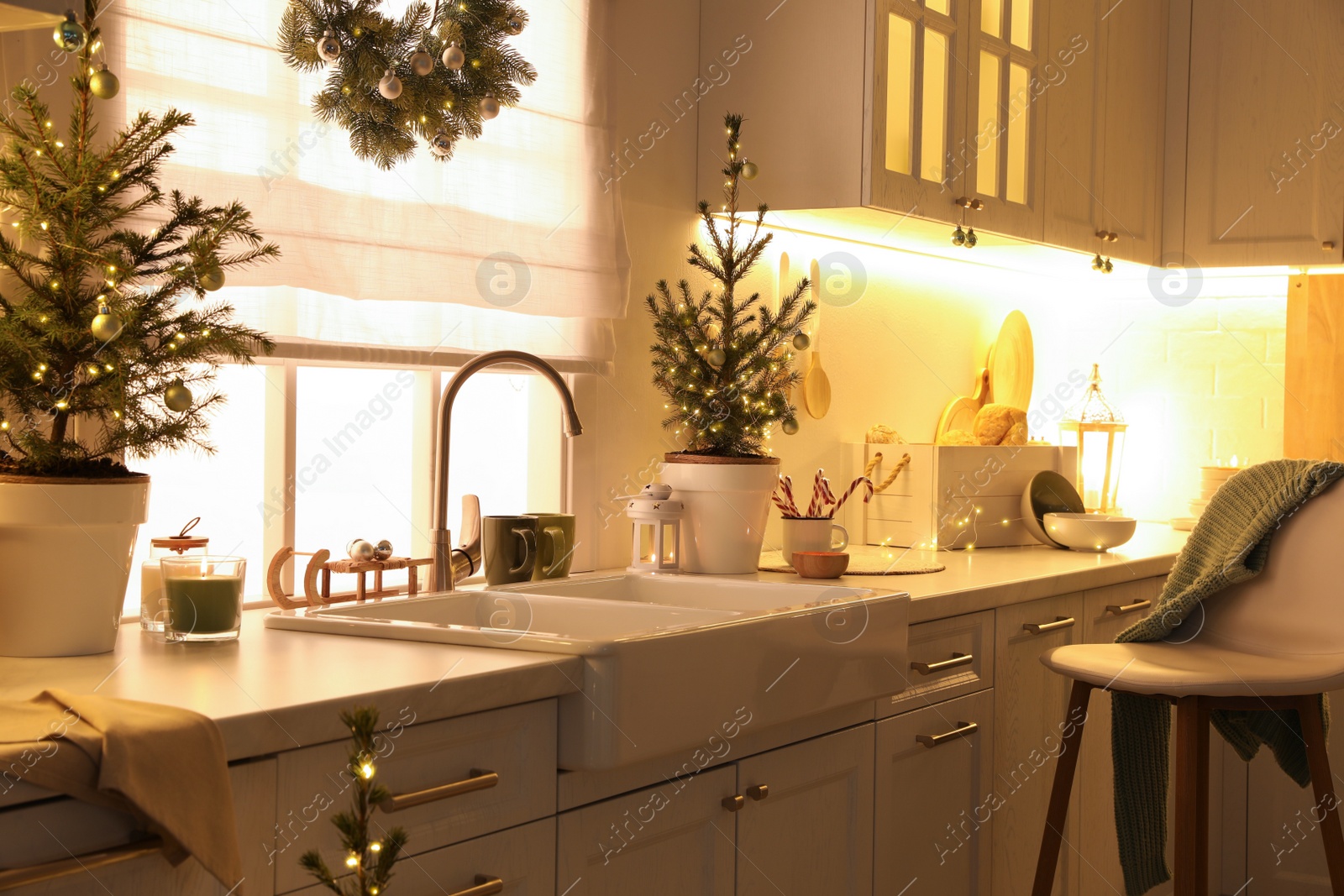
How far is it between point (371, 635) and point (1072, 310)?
297 centimetres

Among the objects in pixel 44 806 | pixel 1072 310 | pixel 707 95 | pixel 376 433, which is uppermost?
pixel 707 95

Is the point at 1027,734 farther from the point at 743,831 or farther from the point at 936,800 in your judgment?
the point at 743,831

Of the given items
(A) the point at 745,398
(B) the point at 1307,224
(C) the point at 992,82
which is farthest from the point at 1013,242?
(A) the point at 745,398

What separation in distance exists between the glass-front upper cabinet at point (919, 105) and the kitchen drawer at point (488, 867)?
4.70 feet

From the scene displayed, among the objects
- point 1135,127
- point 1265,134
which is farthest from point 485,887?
point 1265,134

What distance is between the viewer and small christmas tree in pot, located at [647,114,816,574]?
7.30ft

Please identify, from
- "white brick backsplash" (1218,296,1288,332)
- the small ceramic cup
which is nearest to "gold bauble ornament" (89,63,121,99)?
the small ceramic cup

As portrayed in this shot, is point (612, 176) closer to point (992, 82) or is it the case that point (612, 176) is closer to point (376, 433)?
point (376, 433)

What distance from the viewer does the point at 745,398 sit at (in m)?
2.27

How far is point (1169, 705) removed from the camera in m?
2.18

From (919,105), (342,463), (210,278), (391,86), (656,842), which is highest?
(919,105)

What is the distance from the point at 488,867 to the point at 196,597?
1.51ft

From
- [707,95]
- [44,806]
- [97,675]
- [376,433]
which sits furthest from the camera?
[707,95]

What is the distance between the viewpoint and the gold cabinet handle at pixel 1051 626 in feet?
7.70
